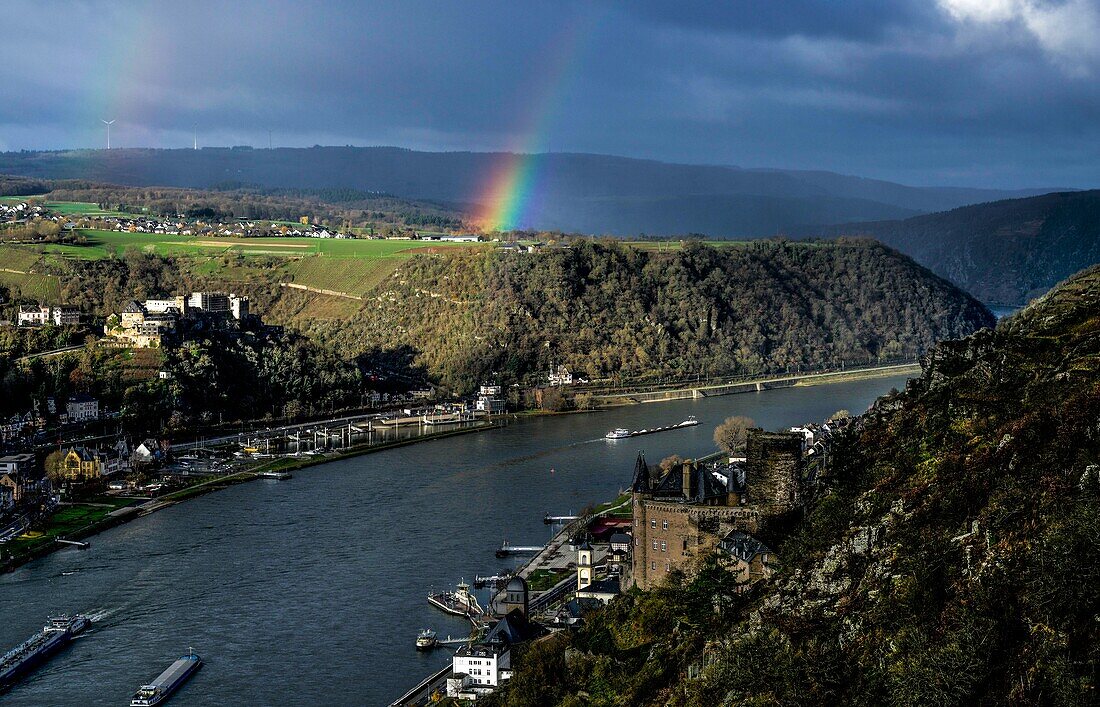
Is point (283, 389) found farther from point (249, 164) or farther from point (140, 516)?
point (249, 164)

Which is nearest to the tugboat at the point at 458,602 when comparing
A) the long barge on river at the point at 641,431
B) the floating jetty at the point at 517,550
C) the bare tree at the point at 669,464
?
the floating jetty at the point at 517,550

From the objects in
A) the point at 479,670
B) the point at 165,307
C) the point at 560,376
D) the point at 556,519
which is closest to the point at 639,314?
the point at 560,376

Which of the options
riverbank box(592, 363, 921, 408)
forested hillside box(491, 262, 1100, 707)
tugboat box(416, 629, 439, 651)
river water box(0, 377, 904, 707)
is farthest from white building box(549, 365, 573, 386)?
forested hillside box(491, 262, 1100, 707)

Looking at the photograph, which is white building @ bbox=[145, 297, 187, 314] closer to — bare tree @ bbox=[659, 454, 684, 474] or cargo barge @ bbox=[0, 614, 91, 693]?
bare tree @ bbox=[659, 454, 684, 474]

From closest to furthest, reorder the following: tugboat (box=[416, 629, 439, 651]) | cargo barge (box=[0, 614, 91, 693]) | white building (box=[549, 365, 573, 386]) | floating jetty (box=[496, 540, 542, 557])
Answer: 1. cargo barge (box=[0, 614, 91, 693])
2. tugboat (box=[416, 629, 439, 651])
3. floating jetty (box=[496, 540, 542, 557])
4. white building (box=[549, 365, 573, 386])

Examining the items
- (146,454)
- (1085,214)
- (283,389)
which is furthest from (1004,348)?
(1085,214)
